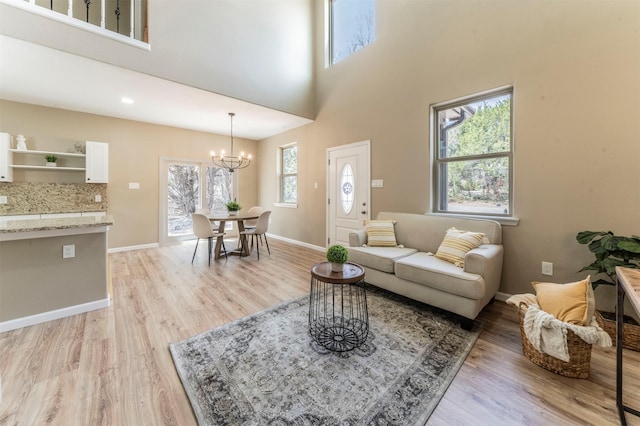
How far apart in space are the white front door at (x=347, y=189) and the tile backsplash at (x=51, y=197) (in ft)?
14.2

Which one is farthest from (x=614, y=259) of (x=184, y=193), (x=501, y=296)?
(x=184, y=193)

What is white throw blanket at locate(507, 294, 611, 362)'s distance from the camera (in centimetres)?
151

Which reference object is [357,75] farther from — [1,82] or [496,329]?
[1,82]

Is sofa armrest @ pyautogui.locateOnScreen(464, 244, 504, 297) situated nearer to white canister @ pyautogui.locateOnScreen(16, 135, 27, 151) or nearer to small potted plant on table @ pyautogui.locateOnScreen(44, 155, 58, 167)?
small potted plant on table @ pyautogui.locateOnScreen(44, 155, 58, 167)

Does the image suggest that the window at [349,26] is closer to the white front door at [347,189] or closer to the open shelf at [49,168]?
the white front door at [347,189]

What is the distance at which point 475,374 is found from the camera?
163cm

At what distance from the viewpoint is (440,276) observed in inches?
87.7

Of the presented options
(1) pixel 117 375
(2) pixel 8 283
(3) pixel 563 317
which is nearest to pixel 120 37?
(2) pixel 8 283

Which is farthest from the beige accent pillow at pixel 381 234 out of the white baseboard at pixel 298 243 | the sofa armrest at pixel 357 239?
the white baseboard at pixel 298 243

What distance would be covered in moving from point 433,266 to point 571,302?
3.05 ft

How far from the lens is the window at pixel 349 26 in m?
4.28

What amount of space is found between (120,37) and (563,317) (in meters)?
5.13

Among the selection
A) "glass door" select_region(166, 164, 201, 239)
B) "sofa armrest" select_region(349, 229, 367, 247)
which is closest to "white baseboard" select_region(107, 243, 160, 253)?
"glass door" select_region(166, 164, 201, 239)

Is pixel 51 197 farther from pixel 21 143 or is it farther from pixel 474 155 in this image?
pixel 474 155
